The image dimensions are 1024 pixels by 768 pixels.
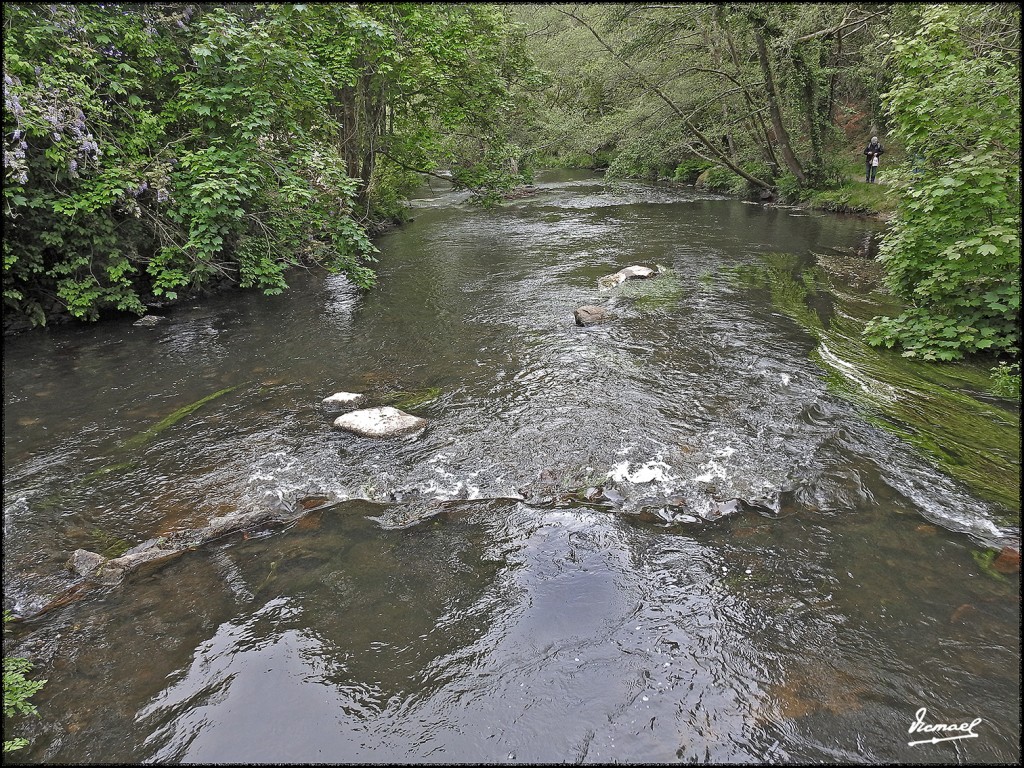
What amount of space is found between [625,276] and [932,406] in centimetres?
741

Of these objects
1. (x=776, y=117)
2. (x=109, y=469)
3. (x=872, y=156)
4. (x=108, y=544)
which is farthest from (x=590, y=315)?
(x=776, y=117)

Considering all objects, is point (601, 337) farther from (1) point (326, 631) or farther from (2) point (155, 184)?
(2) point (155, 184)

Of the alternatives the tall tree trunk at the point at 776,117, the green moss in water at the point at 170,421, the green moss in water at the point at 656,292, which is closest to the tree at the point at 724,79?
the tall tree trunk at the point at 776,117

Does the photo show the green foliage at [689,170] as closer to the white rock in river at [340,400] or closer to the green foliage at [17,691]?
the white rock in river at [340,400]

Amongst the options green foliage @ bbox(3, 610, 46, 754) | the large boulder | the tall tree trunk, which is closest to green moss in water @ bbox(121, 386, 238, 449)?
green foliage @ bbox(3, 610, 46, 754)

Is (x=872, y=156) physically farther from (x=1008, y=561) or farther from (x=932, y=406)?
(x=1008, y=561)

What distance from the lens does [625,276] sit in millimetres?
12891

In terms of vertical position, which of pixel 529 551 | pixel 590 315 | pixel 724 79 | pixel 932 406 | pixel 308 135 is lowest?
pixel 529 551

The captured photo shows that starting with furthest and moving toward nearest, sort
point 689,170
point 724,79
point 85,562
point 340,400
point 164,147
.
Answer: point 689,170 → point 724,79 → point 164,147 → point 340,400 → point 85,562

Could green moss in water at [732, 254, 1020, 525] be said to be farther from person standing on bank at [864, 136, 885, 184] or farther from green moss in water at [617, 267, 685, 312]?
person standing on bank at [864, 136, 885, 184]

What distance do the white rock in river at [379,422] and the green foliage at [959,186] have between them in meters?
7.07

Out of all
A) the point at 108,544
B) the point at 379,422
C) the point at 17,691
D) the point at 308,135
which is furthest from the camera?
the point at 308,135

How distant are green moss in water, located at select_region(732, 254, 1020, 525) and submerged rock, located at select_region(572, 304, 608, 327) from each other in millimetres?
3585

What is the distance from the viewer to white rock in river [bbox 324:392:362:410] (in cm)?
775
